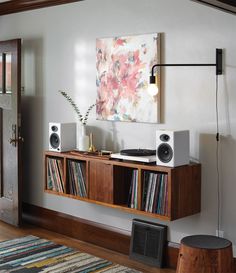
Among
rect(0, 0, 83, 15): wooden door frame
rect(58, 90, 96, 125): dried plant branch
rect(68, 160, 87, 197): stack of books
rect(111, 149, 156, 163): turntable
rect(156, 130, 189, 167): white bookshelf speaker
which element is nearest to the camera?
rect(156, 130, 189, 167): white bookshelf speaker

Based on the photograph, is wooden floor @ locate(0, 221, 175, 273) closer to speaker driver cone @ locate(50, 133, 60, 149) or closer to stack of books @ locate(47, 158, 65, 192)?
stack of books @ locate(47, 158, 65, 192)

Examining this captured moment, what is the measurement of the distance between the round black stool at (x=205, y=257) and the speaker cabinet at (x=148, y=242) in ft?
2.50

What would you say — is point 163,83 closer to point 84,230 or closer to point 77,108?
point 77,108

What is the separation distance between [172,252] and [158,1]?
1.94 meters

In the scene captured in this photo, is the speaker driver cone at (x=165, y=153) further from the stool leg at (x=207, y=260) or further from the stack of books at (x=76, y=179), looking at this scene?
the stack of books at (x=76, y=179)

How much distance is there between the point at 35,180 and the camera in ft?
17.0

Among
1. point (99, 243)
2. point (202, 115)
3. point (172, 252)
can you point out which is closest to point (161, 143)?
point (202, 115)

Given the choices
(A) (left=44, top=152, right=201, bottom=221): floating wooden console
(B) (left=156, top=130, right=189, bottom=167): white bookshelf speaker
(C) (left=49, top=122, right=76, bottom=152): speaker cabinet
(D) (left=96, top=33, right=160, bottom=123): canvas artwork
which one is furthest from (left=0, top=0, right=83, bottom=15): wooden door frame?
(B) (left=156, top=130, right=189, bottom=167): white bookshelf speaker

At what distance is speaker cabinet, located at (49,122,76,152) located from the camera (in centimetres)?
440

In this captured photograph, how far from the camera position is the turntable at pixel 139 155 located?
3.69 m

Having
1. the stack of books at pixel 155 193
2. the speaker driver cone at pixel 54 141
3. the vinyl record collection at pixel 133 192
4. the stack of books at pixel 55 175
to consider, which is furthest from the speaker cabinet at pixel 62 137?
the stack of books at pixel 155 193

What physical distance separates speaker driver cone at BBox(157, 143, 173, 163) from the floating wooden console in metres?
0.07

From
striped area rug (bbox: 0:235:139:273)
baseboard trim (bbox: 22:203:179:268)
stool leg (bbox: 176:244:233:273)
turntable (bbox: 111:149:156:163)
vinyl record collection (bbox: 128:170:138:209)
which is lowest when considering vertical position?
striped area rug (bbox: 0:235:139:273)

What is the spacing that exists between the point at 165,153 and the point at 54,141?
49.1 inches
